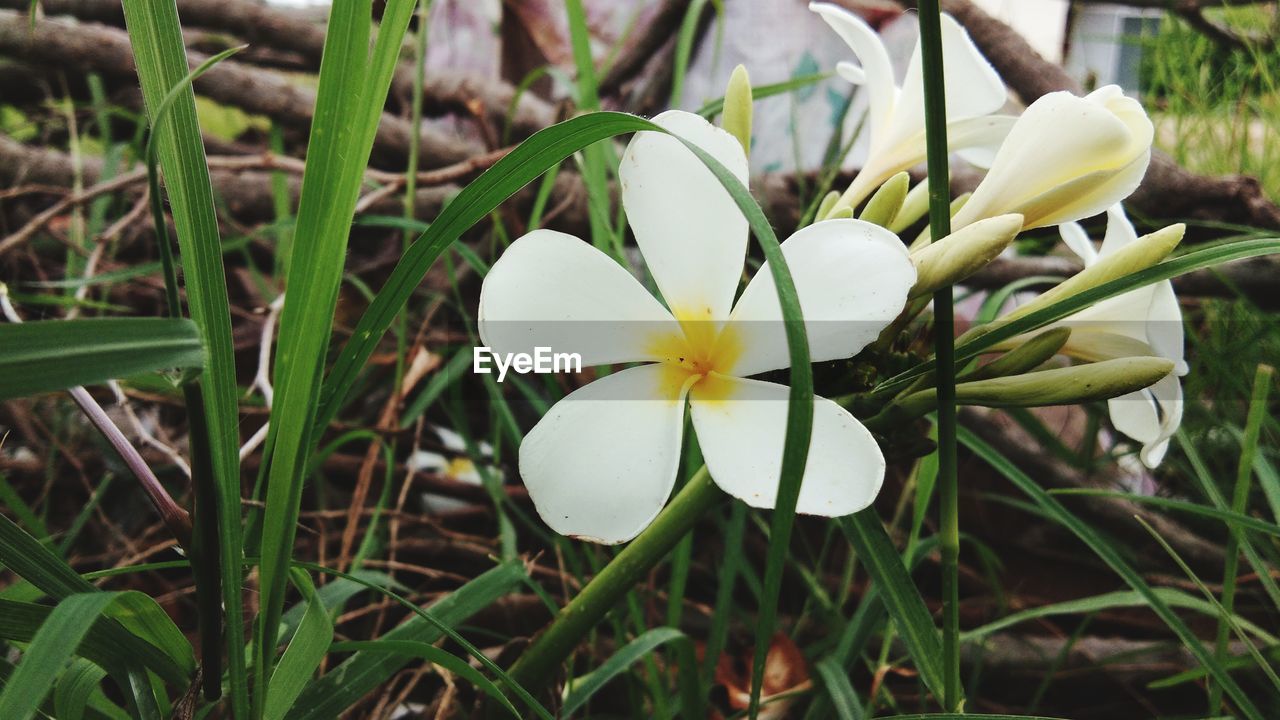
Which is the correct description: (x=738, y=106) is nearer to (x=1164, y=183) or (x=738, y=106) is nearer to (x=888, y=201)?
(x=888, y=201)

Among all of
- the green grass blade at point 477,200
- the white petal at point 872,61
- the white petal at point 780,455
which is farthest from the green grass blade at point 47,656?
the white petal at point 872,61

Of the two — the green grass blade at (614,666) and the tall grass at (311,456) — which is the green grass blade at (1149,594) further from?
the green grass blade at (614,666)

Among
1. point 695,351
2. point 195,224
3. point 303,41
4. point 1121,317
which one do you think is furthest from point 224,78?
point 1121,317

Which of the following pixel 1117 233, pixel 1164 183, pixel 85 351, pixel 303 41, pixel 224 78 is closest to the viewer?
pixel 85 351

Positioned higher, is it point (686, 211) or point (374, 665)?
point (686, 211)

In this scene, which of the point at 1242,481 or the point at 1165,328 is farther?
the point at 1242,481

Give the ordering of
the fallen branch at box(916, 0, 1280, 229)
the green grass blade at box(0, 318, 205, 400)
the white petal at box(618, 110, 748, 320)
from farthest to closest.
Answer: the fallen branch at box(916, 0, 1280, 229) → the white petal at box(618, 110, 748, 320) → the green grass blade at box(0, 318, 205, 400)

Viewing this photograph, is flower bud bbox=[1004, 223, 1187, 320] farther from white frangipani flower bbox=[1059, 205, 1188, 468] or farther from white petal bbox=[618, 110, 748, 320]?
white petal bbox=[618, 110, 748, 320]

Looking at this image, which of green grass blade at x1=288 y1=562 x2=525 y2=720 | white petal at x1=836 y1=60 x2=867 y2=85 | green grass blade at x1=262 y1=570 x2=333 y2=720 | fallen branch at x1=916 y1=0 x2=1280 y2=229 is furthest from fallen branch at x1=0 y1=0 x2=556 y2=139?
green grass blade at x1=262 y1=570 x2=333 y2=720
